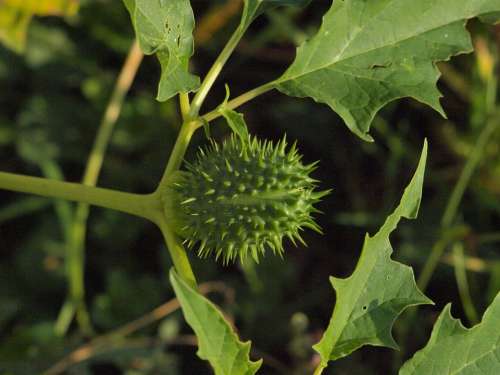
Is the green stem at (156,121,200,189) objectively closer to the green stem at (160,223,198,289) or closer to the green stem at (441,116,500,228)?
the green stem at (160,223,198,289)

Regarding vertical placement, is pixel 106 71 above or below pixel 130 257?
above

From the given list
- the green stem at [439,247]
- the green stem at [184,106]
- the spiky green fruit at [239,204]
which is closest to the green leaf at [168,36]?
the green stem at [184,106]

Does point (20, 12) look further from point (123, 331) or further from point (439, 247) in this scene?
point (439, 247)

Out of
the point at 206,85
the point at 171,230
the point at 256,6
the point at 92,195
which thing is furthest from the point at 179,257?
the point at 256,6

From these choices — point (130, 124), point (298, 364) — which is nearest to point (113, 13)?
point (130, 124)

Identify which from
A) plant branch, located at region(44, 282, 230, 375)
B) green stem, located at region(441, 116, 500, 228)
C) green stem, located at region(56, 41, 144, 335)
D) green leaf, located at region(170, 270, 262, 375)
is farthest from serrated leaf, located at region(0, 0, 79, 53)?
green leaf, located at region(170, 270, 262, 375)

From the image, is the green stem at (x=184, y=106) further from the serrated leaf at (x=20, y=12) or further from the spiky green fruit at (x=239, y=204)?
the serrated leaf at (x=20, y=12)

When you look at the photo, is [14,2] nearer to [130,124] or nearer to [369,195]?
[130,124]
